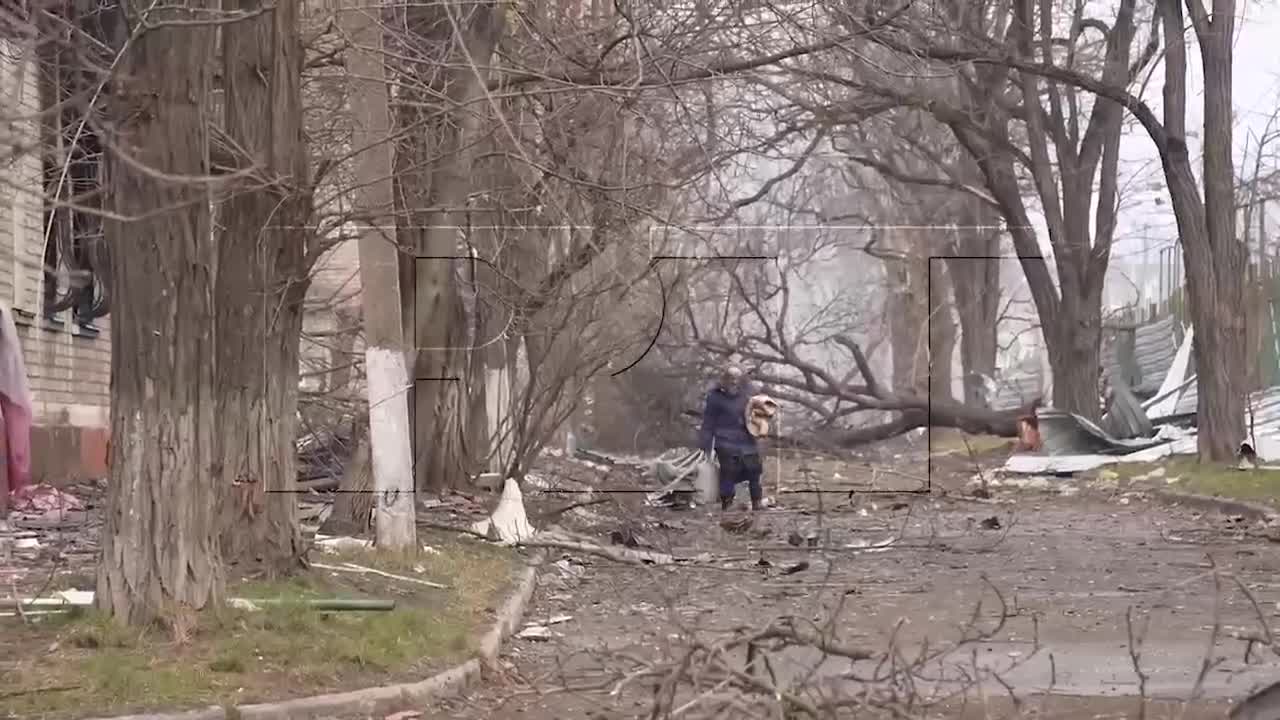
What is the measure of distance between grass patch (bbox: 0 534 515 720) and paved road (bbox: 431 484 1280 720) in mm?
439

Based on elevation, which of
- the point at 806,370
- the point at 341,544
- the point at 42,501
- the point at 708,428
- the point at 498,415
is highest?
the point at 806,370

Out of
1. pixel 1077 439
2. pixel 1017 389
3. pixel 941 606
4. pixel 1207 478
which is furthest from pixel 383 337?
pixel 1017 389

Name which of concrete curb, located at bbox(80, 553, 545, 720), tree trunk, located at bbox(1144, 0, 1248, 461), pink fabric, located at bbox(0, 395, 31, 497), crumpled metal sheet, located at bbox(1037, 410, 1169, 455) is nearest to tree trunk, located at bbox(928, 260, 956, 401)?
crumpled metal sheet, located at bbox(1037, 410, 1169, 455)

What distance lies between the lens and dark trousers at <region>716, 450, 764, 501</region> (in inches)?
727

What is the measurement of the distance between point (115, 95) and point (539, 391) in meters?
9.16

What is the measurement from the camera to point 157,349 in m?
7.52

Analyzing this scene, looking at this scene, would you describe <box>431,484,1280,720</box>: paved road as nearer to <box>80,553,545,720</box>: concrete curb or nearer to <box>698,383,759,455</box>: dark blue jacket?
<box>80,553,545,720</box>: concrete curb

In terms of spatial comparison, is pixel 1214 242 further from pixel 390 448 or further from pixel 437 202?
pixel 390 448

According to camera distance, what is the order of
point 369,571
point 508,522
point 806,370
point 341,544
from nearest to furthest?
1. point 369,571
2. point 341,544
3. point 508,522
4. point 806,370

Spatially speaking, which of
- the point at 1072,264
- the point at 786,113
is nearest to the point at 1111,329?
the point at 1072,264

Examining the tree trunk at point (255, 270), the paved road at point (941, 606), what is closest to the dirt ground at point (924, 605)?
the paved road at point (941, 606)

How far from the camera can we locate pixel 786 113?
69.2 ft

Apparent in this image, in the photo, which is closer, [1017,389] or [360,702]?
[360,702]

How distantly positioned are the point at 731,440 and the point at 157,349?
11.4 m
